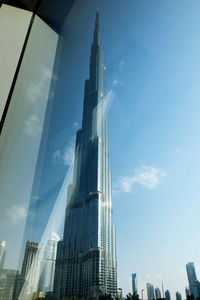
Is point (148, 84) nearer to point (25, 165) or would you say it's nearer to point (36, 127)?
point (36, 127)

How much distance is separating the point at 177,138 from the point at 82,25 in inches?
30.9

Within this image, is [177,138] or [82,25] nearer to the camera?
[177,138]

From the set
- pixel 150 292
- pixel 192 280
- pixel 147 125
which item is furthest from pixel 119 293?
pixel 147 125

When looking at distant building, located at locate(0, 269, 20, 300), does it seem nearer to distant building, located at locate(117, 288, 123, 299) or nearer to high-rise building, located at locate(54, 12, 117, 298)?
high-rise building, located at locate(54, 12, 117, 298)

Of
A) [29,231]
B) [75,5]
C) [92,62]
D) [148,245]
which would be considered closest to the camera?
[29,231]

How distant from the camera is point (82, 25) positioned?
103cm

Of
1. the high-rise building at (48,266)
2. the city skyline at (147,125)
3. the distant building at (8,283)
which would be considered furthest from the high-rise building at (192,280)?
the distant building at (8,283)

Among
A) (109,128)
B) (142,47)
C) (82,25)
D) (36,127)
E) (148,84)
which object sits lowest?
(36,127)

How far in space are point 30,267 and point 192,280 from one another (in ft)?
1.89

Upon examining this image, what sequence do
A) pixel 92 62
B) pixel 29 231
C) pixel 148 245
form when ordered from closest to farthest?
1. pixel 29 231
2. pixel 148 245
3. pixel 92 62

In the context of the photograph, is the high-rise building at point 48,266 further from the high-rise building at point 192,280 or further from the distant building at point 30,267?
the high-rise building at point 192,280

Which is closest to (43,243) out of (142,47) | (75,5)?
(142,47)

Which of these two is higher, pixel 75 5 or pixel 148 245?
pixel 75 5

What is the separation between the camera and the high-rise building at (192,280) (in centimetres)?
63
